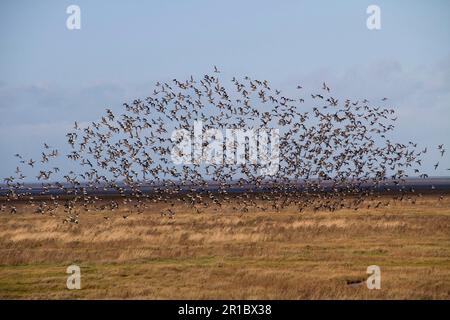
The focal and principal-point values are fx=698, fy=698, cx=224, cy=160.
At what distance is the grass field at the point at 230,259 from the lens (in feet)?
75.2

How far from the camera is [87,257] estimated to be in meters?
32.2

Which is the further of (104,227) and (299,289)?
(104,227)

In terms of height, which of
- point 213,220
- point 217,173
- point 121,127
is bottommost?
point 213,220

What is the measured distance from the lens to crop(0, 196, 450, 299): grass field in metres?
22.9

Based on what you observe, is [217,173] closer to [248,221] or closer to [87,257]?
[248,221]

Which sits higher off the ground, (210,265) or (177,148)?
(177,148)

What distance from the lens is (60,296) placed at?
2233 centimetres

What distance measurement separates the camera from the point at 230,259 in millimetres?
30359

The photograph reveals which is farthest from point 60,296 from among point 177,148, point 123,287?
point 177,148
